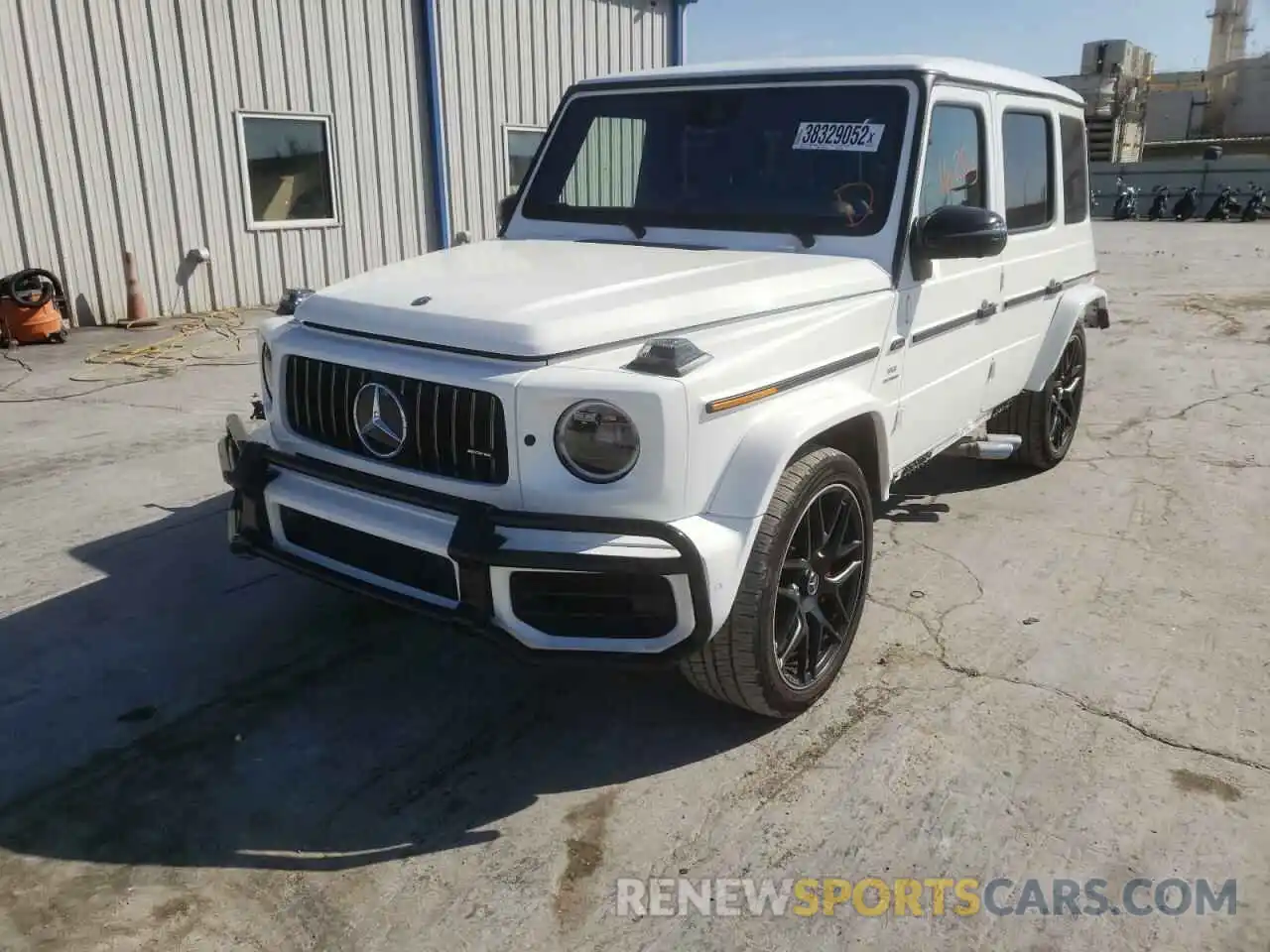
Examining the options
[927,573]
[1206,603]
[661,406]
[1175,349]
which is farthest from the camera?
[1175,349]

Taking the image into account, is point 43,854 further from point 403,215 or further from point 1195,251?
point 1195,251

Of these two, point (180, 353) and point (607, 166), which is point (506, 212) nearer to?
point (607, 166)

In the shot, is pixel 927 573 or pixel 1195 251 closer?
pixel 927 573

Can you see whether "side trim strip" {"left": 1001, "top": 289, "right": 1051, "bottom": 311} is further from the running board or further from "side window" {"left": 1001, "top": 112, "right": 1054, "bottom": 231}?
the running board

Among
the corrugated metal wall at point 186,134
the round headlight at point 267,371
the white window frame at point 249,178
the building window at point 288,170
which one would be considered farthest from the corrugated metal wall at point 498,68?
the round headlight at point 267,371

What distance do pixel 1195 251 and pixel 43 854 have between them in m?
20.9

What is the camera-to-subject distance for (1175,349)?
31.5 ft

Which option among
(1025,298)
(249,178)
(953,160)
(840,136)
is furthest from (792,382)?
(249,178)

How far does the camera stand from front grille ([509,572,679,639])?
261 cm

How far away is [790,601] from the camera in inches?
122

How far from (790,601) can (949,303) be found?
166 cm

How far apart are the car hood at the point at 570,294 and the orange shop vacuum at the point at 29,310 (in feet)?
22.8

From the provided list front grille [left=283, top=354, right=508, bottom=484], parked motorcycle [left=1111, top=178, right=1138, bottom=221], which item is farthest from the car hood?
parked motorcycle [left=1111, top=178, right=1138, bottom=221]

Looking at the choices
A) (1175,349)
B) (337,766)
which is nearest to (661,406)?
(337,766)
